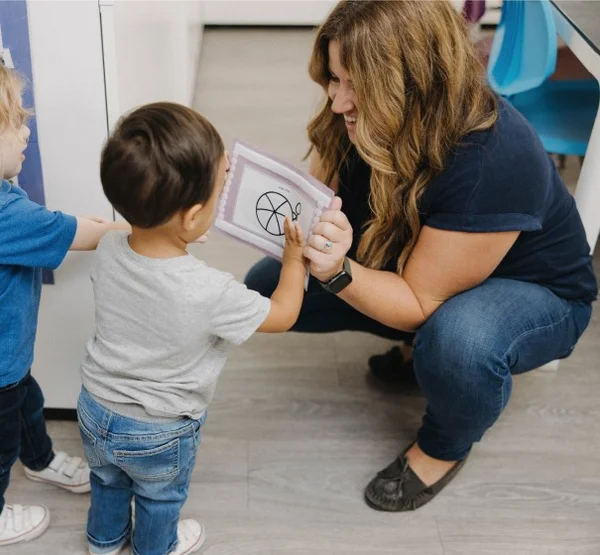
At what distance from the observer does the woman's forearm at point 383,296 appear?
1.24 meters

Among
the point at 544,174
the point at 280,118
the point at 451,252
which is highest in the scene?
the point at 544,174

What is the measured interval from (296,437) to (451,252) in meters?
0.55

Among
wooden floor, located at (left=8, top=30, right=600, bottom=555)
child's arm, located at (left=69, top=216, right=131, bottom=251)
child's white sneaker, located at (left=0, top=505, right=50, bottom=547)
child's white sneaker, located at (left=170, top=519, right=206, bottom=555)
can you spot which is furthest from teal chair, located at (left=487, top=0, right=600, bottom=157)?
child's white sneaker, located at (left=0, top=505, right=50, bottom=547)

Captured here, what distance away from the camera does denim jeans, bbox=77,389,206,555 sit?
1058 millimetres

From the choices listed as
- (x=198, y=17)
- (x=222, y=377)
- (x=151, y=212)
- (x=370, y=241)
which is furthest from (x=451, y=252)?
(x=198, y=17)

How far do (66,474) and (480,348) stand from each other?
77 cm

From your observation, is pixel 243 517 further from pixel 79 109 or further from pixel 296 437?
pixel 79 109

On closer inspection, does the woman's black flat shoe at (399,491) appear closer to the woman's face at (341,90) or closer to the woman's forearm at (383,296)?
the woman's forearm at (383,296)

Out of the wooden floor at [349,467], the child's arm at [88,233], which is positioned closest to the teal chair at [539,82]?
the wooden floor at [349,467]

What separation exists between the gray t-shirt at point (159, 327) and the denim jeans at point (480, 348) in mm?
371

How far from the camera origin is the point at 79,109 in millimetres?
1145

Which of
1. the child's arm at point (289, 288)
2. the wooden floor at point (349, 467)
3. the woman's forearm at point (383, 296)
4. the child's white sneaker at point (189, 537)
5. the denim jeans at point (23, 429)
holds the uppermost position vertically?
the child's arm at point (289, 288)

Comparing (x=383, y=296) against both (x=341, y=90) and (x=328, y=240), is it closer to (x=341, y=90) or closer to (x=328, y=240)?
(x=328, y=240)

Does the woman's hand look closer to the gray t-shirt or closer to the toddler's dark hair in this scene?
the gray t-shirt
